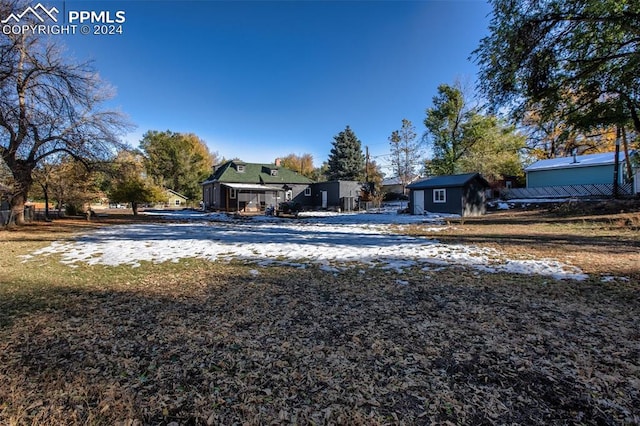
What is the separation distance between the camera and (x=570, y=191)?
26.1 m

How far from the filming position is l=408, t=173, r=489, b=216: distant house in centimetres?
2103

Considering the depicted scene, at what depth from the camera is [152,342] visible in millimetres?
3268

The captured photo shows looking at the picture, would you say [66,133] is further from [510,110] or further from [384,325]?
[510,110]

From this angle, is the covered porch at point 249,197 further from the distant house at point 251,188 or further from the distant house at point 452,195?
the distant house at point 452,195

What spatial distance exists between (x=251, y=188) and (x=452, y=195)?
16.8 m

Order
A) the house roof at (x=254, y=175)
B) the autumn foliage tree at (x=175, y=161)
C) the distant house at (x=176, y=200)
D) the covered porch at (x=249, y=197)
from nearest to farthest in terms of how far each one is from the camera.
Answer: the covered porch at (x=249, y=197) < the house roof at (x=254, y=175) < the distant house at (x=176, y=200) < the autumn foliage tree at (x=175, y=161)

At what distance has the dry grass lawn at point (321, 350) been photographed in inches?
88.7

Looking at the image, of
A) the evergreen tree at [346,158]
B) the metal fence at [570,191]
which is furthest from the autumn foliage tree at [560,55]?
the evergreen tree at [346,158]

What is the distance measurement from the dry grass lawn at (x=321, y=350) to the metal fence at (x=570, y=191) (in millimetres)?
24128

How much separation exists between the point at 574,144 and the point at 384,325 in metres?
36.1

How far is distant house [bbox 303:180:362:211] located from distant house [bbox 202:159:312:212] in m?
0.94

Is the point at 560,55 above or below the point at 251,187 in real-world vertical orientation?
above

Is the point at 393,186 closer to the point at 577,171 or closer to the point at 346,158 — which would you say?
the point at 346,158

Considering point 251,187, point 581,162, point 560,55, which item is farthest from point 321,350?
point 581,162
